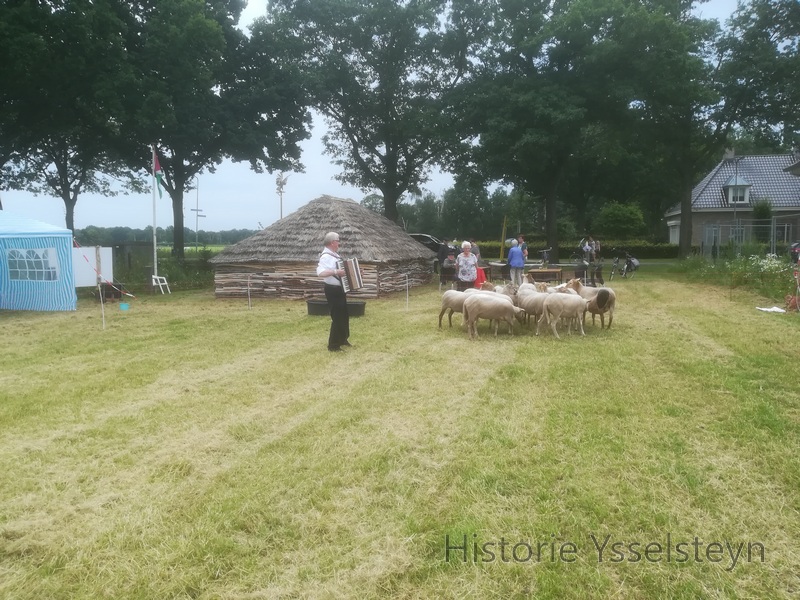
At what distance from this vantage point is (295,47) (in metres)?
25.3

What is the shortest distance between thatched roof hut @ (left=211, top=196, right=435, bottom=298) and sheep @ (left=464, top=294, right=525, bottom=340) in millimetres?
6841

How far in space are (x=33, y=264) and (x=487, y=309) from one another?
39.2 ft

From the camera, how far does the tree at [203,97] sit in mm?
19198

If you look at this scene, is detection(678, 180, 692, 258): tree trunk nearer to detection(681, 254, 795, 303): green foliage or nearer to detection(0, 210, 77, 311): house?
detection(681, 254, 795, 303): green foliage

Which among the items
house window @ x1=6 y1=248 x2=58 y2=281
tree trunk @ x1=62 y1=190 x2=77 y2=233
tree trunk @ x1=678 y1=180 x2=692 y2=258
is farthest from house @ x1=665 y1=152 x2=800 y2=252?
tree trunk @ x1=62 y1=190 x2=77 y2=233

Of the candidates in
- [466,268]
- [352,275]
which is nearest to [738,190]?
[466,268]

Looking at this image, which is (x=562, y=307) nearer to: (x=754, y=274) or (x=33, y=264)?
(x=754, y=274)

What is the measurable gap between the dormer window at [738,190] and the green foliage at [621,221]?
383 inches

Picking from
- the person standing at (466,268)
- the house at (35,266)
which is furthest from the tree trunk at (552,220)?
the house at (35,266)

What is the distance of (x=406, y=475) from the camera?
4.18m

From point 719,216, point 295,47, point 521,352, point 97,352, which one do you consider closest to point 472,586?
point 521,352

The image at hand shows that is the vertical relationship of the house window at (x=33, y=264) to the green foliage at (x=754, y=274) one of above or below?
above

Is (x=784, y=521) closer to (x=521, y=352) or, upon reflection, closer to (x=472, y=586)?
(x=472, y=586)

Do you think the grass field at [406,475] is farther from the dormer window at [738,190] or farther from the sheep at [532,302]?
the dormer window at [738,190]
